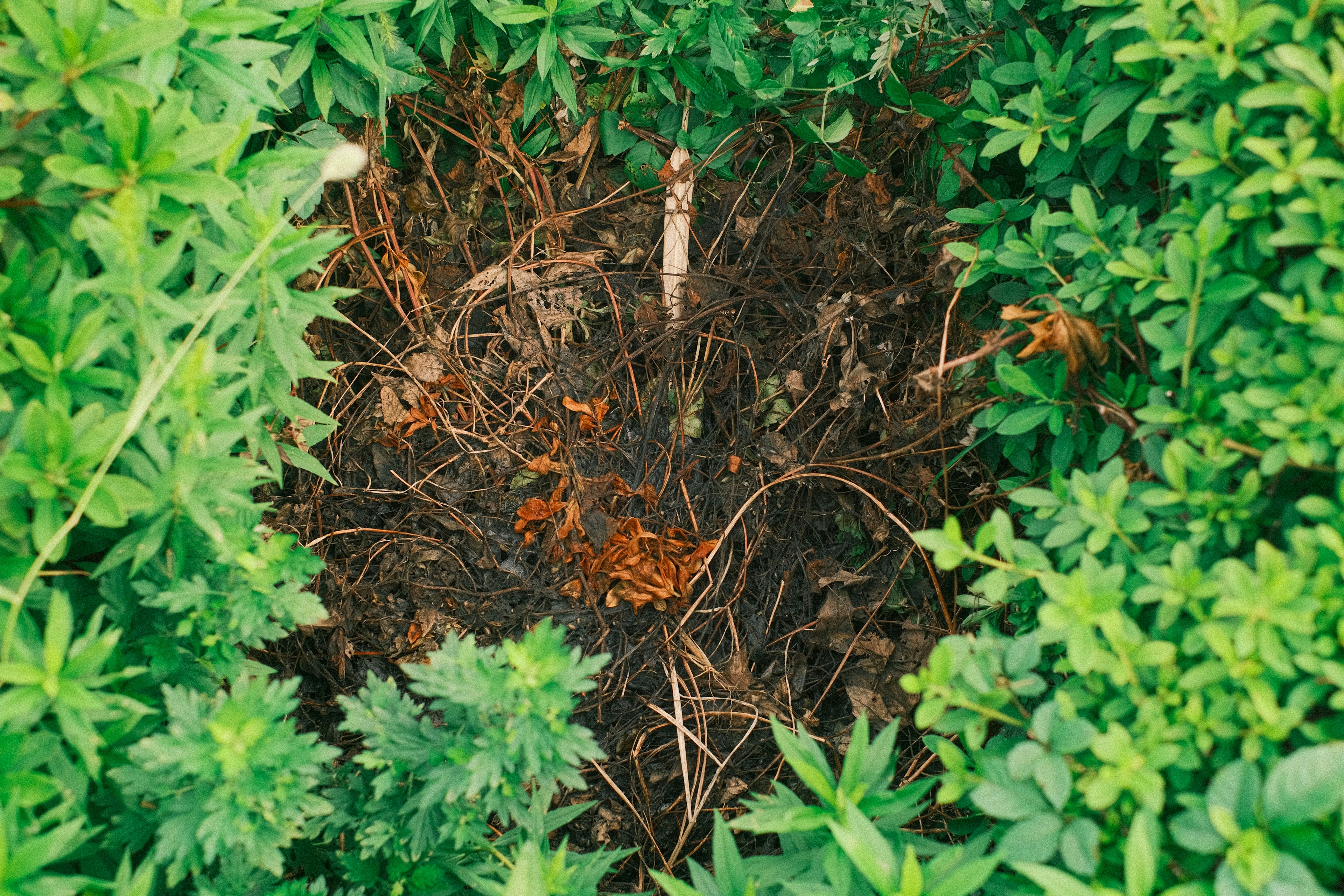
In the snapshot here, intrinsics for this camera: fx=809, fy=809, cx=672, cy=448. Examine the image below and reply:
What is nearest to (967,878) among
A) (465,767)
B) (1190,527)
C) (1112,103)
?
(1190,527)

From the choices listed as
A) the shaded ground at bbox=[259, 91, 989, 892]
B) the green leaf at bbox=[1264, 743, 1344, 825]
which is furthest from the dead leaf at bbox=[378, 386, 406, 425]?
the green leaf at bbox=[1264, 743, 1344, 825]

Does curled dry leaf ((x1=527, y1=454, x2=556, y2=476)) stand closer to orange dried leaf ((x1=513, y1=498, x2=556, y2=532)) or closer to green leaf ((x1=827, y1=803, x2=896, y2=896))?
orange dried leaf ((x1=513, y1=498, x2=556, y2=532))

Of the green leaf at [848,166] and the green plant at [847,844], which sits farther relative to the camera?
the green leaf at [848,166]

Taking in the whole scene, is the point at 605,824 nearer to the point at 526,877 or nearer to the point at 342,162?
the point at 526,877

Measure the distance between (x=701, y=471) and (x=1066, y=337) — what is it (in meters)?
1.04

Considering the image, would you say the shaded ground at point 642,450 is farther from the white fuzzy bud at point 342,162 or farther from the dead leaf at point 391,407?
the white fuzzy bud at point 342,162

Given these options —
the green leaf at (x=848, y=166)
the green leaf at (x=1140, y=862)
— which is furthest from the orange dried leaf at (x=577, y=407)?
the green leaf at (x=1140, y=862)

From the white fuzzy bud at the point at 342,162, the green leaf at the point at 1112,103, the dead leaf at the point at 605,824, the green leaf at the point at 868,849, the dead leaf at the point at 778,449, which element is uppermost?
the green leaf at the point at 1112,103

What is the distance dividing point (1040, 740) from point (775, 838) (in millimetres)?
1118

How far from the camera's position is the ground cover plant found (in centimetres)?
103

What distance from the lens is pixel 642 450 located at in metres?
2.13

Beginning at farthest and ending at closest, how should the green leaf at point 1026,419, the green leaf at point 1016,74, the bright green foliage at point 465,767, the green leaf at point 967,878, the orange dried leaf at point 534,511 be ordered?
the orange dried leaf at point 534,511 < the green leaf at point 1016,74 < the green leaf at point 1026,419 < the bright green foliage at point 465,767 < the green leaf at point 967,878

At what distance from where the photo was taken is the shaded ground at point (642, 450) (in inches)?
79.1

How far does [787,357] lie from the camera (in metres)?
2.15
